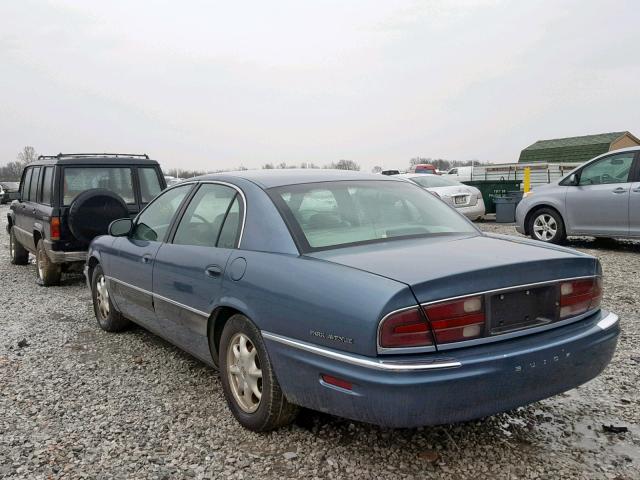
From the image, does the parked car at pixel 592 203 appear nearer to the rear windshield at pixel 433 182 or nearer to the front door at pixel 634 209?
the front door at pixel 634 209

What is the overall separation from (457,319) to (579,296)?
0.85 meters

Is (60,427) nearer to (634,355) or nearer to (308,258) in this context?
(308,258)

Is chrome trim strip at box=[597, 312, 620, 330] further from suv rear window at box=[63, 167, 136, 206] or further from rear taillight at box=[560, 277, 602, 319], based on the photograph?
suv rear window at box=[63, 167, 136, 206]

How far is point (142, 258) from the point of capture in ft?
14.5

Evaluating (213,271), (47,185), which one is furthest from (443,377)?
(47,185)

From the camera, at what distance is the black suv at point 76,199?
709 cm

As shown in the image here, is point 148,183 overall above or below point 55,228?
above

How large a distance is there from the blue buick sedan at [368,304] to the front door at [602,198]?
671cm

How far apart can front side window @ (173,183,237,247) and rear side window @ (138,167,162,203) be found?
4.44 m

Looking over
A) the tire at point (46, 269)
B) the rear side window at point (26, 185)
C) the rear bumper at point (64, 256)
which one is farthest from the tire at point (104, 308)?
the rear side window at point (26, 185)

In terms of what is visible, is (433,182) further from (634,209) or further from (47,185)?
(47,185)

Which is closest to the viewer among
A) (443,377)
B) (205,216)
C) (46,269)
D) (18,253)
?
(443,377)

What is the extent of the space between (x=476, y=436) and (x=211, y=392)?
179cm

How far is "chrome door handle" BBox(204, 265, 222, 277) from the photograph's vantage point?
3.37m
